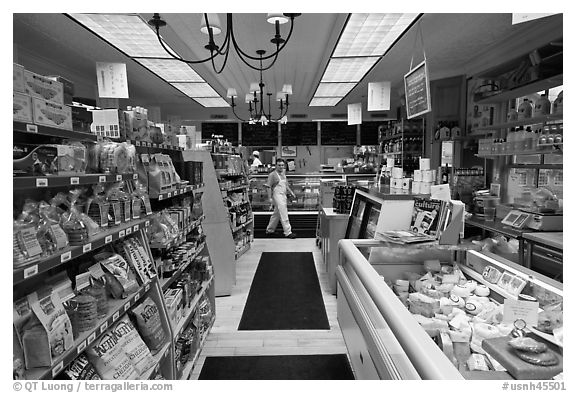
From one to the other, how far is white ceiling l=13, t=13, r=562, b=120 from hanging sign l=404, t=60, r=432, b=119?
27.1 inches

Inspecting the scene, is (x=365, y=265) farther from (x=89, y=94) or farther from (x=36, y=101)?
(x=89, y=94)

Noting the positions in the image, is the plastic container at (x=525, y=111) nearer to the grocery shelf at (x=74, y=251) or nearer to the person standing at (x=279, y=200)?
the grocery shelf at (x=74, y=251)

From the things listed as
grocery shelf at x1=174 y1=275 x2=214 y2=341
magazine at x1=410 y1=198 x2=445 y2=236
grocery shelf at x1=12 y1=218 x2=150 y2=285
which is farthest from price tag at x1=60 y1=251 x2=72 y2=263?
magazine at x1=410 y1=198 x2=445 y2=236

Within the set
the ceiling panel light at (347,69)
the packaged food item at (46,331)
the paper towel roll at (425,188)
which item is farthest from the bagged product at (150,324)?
the ceiling panel light at (347,69)

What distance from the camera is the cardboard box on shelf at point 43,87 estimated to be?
158 cm

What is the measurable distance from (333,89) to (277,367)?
5.80 metres

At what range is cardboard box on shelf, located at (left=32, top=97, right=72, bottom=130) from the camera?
158cm

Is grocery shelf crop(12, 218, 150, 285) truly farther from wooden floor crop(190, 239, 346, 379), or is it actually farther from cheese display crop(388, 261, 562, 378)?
cheese display crop(388, 261, 562, 378)

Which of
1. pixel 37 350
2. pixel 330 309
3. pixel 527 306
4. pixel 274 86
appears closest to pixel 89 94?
pixel 274 86

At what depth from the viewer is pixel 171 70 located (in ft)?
19.3

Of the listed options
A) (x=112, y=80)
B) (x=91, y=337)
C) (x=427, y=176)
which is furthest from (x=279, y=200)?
(x=91, y=337)

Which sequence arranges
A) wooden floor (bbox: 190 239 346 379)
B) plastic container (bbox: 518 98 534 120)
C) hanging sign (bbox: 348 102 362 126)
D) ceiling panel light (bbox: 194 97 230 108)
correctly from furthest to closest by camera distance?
hanging sign (bbox: 348 102 362 126)
ceiling panel light (bbox: 194 97 230 108)
plastic container (bbox: 518 98 534 120)
wooden floor (bbox: 190 239 346 379)

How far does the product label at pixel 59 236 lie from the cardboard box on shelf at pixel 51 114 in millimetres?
462

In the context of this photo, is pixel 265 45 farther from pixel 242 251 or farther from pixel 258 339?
pixel 258 339
